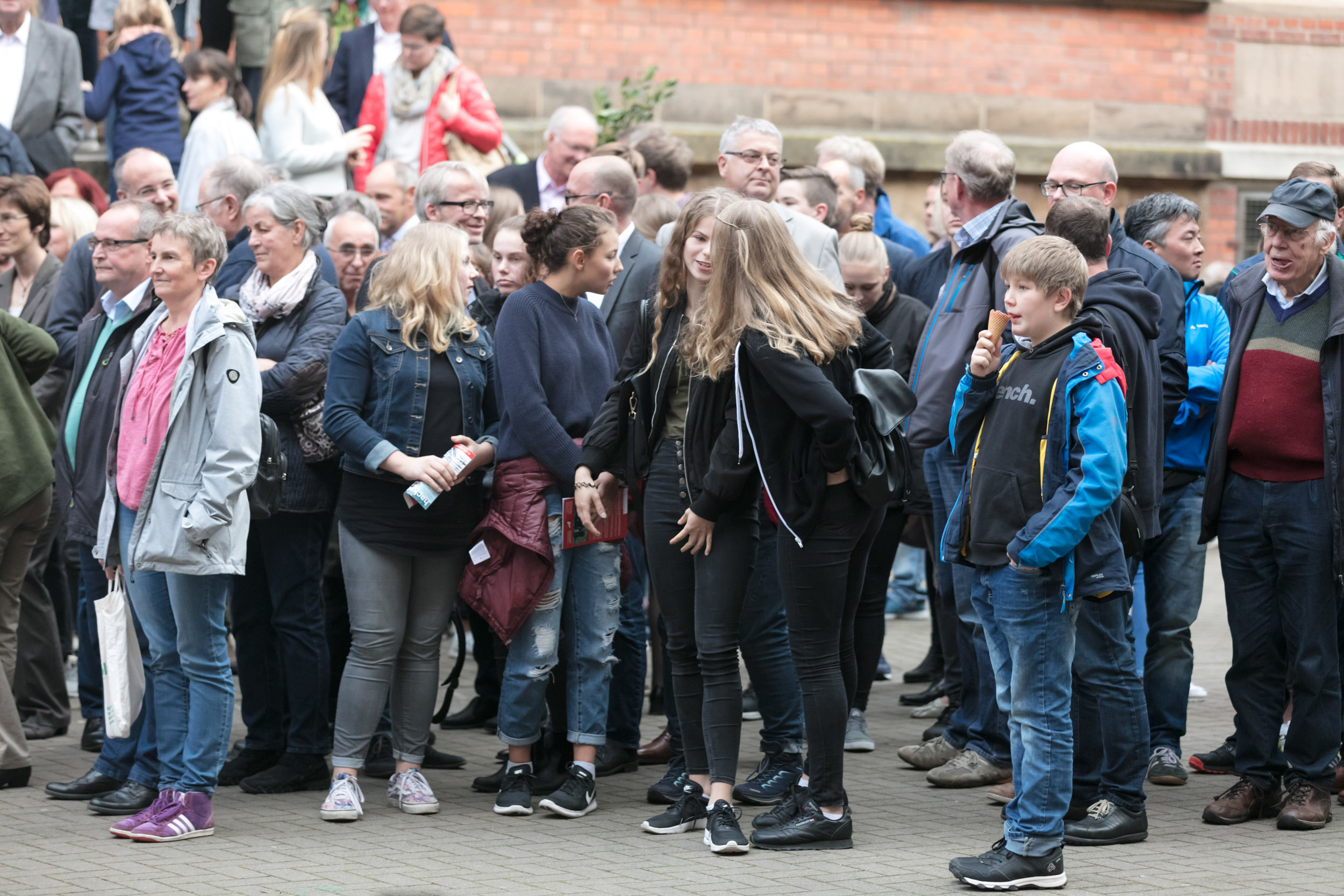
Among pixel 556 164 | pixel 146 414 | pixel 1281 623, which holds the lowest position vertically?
pixel 1281 623

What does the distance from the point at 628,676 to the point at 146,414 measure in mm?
2160

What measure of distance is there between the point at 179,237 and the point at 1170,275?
372cm

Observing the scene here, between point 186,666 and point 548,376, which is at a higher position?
point 548,376

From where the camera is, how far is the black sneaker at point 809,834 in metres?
5.48

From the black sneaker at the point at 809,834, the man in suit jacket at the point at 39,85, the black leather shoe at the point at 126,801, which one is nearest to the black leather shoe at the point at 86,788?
the black leather shoe at the point at 126,801

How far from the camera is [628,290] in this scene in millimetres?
6812

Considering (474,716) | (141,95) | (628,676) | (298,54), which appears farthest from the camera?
(141,95)

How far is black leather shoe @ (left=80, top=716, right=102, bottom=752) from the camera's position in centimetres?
705

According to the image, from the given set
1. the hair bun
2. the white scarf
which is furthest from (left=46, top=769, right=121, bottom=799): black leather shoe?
the hair bun

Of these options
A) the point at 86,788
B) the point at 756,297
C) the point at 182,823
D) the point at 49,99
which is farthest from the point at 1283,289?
the point at 49,99

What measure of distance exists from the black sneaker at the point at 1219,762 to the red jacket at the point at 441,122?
239 inches

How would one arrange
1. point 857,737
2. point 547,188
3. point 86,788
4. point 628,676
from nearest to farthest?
point 86,788, point 628,676, point 857,737, point 547,188

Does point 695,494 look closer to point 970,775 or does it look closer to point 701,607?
point 701,607

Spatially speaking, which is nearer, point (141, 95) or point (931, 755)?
point (931, 755)
